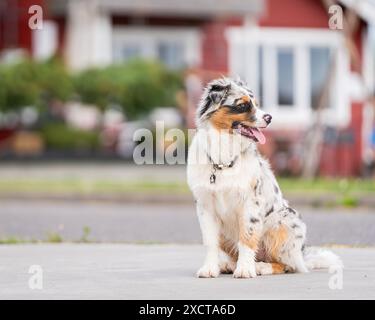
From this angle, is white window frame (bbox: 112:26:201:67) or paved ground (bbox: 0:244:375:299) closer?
paved ground (bbox: 0:244:375:299)

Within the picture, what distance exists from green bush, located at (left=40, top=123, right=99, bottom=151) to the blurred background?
1.1 inches

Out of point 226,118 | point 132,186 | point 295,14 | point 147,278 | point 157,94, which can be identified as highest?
point 295,14

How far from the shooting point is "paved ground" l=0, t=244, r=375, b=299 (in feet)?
28.3

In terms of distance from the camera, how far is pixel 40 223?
15.9m

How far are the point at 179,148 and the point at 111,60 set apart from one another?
14.6 feet

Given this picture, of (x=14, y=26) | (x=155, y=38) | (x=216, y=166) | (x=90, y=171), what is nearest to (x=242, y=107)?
(x=216, y=166)

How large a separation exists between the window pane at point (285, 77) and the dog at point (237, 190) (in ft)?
72.9

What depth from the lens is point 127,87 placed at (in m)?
26.8

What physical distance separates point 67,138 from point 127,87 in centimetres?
177

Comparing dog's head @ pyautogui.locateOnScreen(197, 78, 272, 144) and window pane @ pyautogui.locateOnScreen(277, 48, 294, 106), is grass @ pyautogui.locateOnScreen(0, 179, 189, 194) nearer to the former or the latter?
window pane @ pyautogui.locateOnScreen(277, 48, 294, 106)

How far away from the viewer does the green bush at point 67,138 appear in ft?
87.6

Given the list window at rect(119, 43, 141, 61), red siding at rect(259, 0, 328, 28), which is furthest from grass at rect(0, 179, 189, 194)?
red siding at rect(259, 0, 328, 28)

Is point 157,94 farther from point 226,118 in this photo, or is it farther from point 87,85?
point 226,118

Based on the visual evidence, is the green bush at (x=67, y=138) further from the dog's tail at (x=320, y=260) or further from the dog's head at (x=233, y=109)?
the dog's head at (x=233, y=109)
